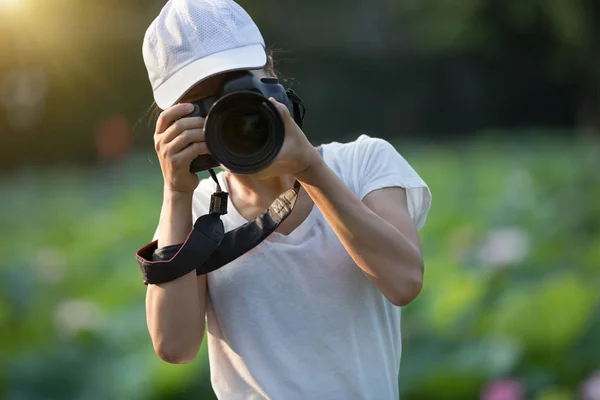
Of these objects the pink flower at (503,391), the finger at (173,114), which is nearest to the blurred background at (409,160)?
the pink flower at (503,391)

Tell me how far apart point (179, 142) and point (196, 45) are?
179mm

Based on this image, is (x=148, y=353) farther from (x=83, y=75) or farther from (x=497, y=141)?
(x=83, y=75)

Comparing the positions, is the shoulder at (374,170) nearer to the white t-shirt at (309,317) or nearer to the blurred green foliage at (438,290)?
the white t-shirt at (309,317)

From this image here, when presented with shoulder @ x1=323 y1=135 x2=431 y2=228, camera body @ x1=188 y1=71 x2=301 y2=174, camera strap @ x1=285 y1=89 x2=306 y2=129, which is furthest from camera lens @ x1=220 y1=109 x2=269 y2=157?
shoulder @ x1=323 y1=135 x2=431 y2=228

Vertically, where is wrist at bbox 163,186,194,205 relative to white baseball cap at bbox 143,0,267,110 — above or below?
below

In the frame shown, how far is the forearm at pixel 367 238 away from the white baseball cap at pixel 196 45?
0.23 metres

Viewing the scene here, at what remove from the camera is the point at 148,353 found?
4406 millimetres

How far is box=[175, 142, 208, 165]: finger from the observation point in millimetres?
1597

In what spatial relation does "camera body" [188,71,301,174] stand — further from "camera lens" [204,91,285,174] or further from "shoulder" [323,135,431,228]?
"shoulder" [323,135,431,228]

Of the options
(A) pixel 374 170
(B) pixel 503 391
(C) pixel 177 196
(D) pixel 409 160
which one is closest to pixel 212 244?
(C) pixel 177 196

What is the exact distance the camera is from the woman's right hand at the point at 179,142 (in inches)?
62.9

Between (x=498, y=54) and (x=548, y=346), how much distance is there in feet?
24.8

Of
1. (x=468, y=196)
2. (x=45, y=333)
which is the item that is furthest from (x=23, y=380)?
(x=468, y=196)

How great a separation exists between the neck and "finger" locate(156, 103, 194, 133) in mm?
193
